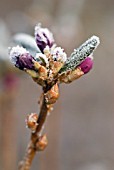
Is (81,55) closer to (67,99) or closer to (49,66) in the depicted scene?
(49,66)

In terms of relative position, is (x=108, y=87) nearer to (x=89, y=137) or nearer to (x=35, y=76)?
(x=89, y=137)

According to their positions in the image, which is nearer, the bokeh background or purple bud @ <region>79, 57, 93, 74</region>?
purple bud @ <region>79, 57, 93, 74</region>

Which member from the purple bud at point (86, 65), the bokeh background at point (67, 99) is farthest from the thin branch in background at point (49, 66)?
the bokeh background at point (67, 99)

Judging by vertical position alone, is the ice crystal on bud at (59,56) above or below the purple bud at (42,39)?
below

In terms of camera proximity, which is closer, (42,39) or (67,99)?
(42,39)

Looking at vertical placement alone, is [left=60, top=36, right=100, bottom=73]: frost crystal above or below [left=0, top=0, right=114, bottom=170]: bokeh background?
below

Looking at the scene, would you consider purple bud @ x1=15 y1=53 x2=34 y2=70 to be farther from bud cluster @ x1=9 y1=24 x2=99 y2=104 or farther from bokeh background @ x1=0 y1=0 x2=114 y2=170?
bokeh background @ x1=0 y1=0 x2=114 y2=170

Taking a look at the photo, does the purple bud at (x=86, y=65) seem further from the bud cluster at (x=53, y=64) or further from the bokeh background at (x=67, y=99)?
the bokeh background at (x=67, y=99)

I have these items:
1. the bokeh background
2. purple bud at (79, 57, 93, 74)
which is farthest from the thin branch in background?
the bokeh background

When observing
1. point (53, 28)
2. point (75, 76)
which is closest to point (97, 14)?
point (53, 28)

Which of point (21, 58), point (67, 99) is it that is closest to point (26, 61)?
point (21, 58)
